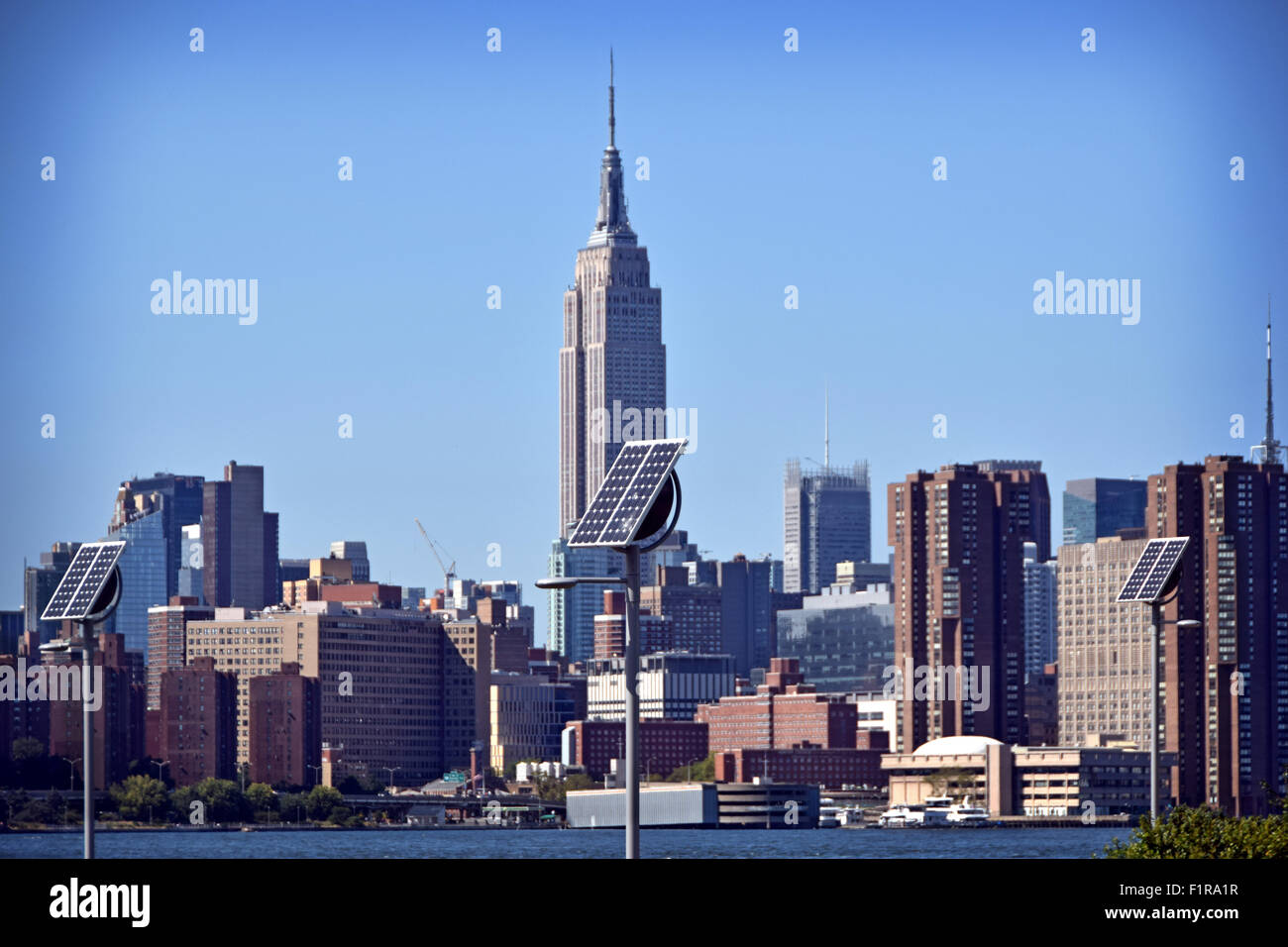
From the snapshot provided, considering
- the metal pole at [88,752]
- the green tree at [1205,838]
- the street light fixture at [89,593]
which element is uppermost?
the street light fixture at [89,593]

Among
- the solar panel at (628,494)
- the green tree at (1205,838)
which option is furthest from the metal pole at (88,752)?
the green tree at (1205,838)

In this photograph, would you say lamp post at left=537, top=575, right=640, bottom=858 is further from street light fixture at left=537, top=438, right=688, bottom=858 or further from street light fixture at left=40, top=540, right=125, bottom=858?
street light fixture at left=40, top=540, right=125, bottom=858

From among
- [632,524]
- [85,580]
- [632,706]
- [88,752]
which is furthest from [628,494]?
[85,580]

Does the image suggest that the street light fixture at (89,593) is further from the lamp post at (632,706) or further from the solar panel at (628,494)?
the lamp post at (632,706)

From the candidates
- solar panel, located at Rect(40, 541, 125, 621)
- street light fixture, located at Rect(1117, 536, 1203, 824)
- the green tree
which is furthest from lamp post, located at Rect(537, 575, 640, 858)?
street light fixture, located at Rect(1117, 536, 1203, 824)
